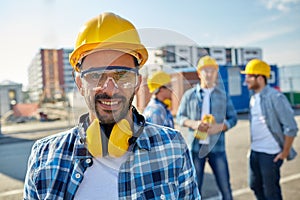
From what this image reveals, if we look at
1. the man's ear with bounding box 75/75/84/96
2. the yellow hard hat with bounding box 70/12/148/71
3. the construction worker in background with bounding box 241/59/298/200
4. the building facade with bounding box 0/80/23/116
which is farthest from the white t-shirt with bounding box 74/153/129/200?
the building facade with bounding box 0/80/23/116

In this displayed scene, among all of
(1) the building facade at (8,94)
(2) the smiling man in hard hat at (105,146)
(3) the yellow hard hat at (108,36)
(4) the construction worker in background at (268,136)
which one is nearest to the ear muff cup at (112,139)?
(2) the smiling man in hard hat at (105,146)

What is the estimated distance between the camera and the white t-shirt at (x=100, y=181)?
1.24m

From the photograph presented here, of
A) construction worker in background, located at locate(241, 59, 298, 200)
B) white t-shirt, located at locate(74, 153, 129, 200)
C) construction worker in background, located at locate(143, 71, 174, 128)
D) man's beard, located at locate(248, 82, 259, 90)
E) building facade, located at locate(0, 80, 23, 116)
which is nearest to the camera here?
white t-shirt, located at locate(74, 153, 129, 200)

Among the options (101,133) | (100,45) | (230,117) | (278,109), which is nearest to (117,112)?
(101,133)

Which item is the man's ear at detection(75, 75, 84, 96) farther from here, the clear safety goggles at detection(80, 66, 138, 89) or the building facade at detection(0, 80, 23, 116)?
the building facade at detection(0, 80, 23, 116)

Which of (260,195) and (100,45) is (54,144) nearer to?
(100,45)

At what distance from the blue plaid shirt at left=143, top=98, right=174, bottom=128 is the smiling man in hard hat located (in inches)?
62.5

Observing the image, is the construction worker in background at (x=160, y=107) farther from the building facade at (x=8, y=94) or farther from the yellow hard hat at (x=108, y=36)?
the building facade at (x=8, y=94)

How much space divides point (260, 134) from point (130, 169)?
8.17 feet

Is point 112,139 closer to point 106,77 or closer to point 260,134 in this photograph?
point 106,77

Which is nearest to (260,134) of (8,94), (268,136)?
(268,136)

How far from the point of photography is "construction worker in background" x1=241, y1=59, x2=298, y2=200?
125 inches

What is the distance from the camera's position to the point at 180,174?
138 cm

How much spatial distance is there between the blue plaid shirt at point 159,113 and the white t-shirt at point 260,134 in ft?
3.29
